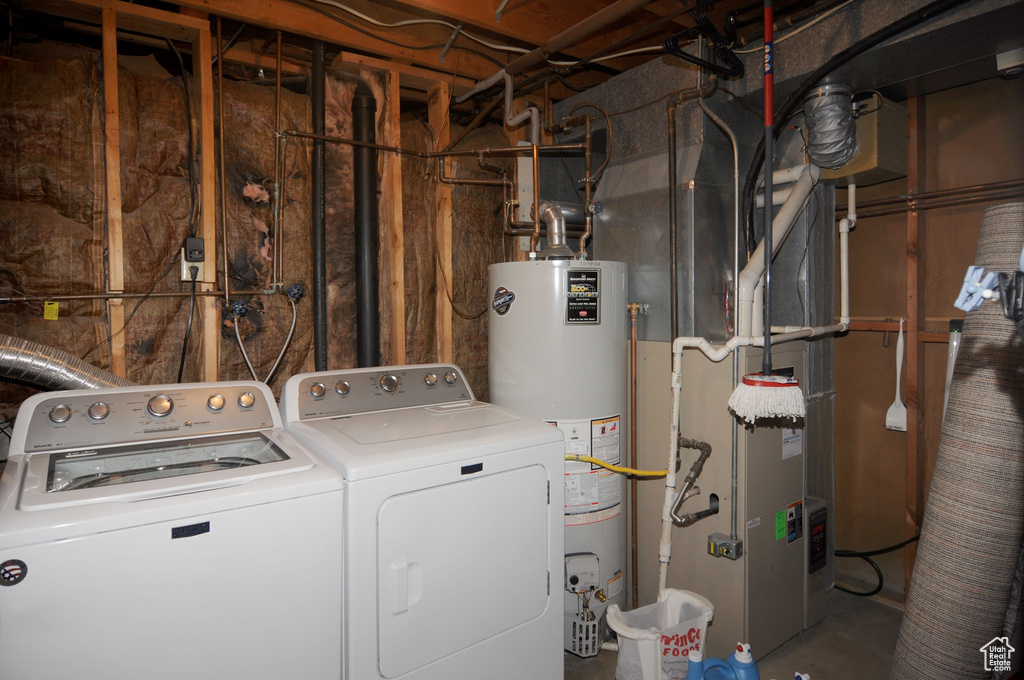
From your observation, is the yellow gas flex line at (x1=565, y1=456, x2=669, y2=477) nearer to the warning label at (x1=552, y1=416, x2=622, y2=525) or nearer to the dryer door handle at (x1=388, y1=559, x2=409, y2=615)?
the warning label at (x1=552, y1=416, x2=622, y2=525)

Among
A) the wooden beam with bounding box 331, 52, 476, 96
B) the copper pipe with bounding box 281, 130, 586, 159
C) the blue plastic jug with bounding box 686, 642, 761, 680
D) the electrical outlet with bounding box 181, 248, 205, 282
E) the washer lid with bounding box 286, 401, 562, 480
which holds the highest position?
the wooden beam with bounding box 331, 52, 476, 96

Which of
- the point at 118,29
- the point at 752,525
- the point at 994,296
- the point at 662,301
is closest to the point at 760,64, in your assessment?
the point at 662,301

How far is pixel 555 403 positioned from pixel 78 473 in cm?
153

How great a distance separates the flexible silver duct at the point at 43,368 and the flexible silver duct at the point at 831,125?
2.72 m

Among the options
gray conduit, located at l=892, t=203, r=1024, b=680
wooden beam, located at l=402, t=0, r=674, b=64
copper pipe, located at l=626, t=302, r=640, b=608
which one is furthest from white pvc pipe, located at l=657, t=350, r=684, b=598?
Result: wooden beam, located at l=402, t=0, r=674, b=64

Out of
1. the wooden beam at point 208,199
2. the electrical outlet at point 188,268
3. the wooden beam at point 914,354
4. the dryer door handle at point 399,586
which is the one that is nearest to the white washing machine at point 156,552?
the dryer door handle at point 399,586

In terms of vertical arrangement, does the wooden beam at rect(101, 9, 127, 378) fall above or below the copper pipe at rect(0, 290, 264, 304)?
above

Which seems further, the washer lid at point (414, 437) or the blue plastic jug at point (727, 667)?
the blue plastic jug at point (727, 667)

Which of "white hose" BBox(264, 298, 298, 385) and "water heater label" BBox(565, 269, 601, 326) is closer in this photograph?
"water heater label" BBox(565, 269, 601, 326)

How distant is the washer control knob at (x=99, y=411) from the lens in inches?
62.5

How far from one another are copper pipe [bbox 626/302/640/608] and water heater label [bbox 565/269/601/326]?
263 mm

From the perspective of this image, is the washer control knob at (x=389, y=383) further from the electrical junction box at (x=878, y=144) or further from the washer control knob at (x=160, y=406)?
the electrical junction box at (x=878, y=144)

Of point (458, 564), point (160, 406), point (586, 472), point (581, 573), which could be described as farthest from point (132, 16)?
point (581, 573)

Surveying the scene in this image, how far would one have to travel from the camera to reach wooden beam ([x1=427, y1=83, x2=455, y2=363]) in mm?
2754
